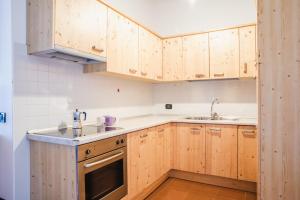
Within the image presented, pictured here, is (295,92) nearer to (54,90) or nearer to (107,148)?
(107,148)

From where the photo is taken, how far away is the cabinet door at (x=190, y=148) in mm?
2822

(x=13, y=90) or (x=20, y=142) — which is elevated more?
(x=13, y=90)

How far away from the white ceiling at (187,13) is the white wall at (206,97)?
3.12 ft

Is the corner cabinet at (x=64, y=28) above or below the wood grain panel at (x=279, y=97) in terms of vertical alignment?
above

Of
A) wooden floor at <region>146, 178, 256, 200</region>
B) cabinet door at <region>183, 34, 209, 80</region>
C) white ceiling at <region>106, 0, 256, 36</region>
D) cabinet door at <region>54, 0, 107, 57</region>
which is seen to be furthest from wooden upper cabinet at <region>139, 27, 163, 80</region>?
wooden floor at <region>146, 178, 256, 200</region>

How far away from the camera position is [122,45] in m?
2.47

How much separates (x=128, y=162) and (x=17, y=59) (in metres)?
1.37

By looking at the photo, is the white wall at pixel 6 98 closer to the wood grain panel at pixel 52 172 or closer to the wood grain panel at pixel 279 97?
the wood grain panel at pixel 52 172

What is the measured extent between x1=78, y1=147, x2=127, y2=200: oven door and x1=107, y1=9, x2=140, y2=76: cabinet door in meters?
0.98

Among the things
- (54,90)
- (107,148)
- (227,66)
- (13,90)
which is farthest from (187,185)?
(13,90)

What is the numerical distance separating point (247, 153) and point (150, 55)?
6.22 ft

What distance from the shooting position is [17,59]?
→ 1718 millimetres

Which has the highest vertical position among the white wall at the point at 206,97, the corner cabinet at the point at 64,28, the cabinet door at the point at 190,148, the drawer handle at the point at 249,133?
the corner cabinet at the point at 64,28

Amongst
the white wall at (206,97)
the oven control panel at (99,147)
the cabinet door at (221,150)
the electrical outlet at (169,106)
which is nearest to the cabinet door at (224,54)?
the white wall at (206,97)
